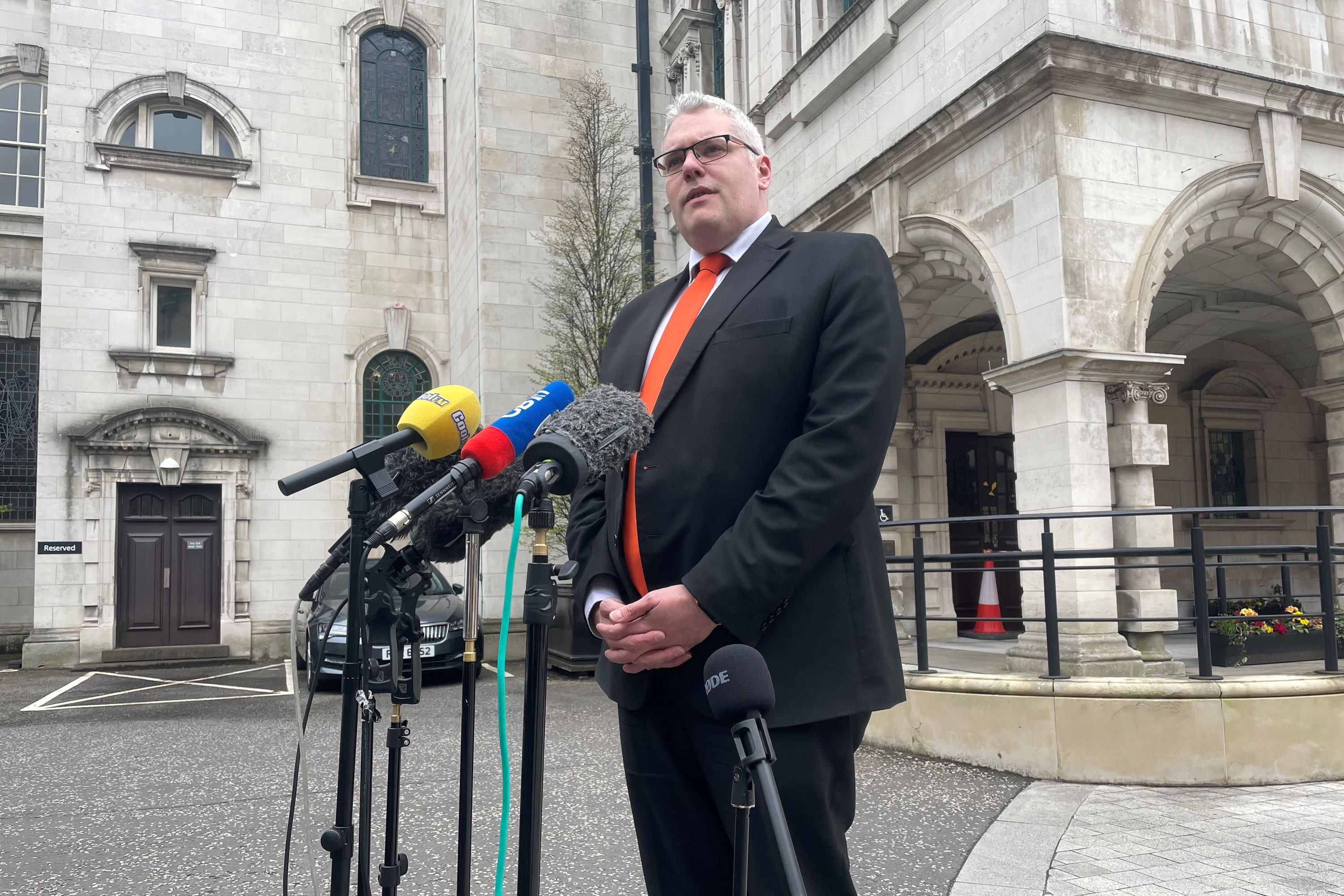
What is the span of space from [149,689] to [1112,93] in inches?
475

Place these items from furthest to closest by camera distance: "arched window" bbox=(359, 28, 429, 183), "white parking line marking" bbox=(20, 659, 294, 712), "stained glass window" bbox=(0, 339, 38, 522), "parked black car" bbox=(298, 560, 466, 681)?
"arched window" bbox=(359, 28, 429, 183), "stained glass window" bbox=(0, 339, 38, 522), "parked black car" bbox=(298, 560, 466, 681), "white parking line marking" bbox=(20, 659, 294, 712)

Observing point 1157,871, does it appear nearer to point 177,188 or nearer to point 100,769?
point 100,769

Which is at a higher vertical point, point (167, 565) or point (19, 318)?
point (19, 318)

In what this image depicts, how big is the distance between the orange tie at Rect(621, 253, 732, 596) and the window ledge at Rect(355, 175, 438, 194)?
622 inches

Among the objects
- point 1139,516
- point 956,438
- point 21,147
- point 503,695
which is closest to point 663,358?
point 503,695

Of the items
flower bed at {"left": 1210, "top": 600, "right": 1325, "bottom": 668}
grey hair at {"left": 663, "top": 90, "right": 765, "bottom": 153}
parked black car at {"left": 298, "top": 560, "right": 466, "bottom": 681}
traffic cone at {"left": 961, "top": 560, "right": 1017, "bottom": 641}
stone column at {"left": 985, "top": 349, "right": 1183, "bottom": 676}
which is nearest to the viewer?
grey hair at {"left": 663, "top": 90, "right": 765, "bottom": 153}

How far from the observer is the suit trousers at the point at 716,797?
6.11 ft

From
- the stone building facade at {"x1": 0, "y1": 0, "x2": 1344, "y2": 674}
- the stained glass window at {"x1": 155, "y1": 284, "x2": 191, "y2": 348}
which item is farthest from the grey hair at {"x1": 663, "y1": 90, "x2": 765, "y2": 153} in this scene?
the stained glass window at {"x1": 155, "y1": 284, "x2": 191, "y2": 348}

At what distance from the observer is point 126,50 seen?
15531mm

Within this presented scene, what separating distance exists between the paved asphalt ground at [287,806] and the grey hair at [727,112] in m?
1.49

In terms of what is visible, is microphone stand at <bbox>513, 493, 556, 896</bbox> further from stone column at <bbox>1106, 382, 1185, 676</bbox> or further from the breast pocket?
stone column at <bbox>1106, 382, 1185, 676</bbox>

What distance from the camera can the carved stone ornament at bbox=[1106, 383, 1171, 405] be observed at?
7.09 m

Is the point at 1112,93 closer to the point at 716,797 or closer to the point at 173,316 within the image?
the point at 716,797

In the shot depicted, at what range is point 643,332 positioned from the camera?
7.91 feet
